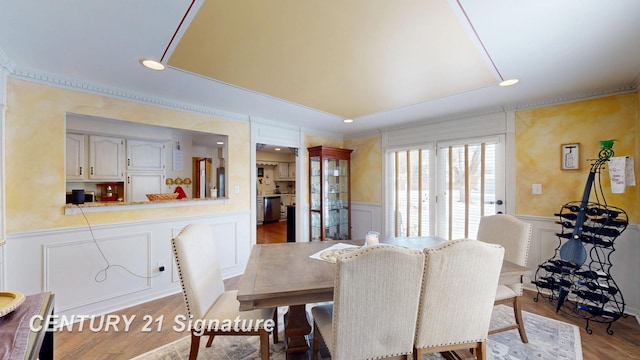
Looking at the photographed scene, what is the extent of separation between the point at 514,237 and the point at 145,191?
199 inches

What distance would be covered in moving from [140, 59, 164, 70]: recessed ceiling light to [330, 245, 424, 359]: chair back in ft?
6.53

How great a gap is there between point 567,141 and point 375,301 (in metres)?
3.04

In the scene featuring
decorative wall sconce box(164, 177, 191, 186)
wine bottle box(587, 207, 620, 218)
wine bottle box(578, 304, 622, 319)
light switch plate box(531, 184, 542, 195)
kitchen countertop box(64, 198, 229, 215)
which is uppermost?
decorative wall sconce box(164, 177, 191, 186)

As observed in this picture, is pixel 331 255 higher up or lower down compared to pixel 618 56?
lower down

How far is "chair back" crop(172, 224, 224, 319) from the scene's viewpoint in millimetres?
1520

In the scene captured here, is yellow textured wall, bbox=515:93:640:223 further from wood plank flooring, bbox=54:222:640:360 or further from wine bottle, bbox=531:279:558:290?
wood plank flooring, bbox=54:222:640:360

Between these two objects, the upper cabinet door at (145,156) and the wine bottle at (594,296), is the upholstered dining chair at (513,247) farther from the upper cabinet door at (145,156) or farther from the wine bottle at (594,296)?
the upper cabinet door at (145,156)

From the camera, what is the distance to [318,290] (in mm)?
1410

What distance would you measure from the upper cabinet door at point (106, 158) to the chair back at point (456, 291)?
4671 millimetres

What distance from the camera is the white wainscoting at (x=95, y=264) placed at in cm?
213

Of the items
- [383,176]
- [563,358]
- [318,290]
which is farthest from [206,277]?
[383,176]

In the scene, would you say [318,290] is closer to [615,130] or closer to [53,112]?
[53,112]

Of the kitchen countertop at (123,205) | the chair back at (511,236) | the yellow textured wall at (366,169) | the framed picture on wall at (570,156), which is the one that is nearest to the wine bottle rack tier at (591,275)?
the framed picture on wall at (570,156)

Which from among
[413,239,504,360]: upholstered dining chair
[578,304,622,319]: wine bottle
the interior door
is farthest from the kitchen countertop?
[578,304,622,319]: wine bottle
